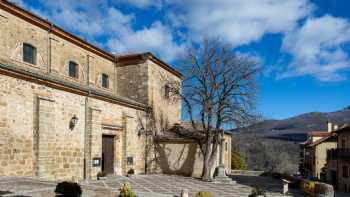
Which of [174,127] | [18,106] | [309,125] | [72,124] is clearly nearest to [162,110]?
[174,127]

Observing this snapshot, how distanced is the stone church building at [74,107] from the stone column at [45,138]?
43mm

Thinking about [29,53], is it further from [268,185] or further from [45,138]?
[268,185]

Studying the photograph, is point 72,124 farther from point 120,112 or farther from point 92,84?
point 92,84

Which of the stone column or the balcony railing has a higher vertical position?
the stone column

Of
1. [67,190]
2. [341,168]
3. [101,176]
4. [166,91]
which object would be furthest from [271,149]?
[67,190]

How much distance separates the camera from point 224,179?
18.9 metres

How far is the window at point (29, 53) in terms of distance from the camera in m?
16.4

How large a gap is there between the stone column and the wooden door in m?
4.91

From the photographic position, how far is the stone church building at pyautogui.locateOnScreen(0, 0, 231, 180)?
1280 centimetres

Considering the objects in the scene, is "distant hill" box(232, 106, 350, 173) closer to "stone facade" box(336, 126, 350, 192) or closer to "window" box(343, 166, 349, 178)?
"stone facade" box(336, 126, 350, 192)

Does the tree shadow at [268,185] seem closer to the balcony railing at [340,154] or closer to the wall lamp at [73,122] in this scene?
the balcony railing at [340,154]

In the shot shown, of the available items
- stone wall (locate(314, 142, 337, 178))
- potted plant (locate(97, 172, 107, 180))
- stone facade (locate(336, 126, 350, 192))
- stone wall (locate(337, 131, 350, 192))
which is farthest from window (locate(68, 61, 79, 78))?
stone wall (locate(314, 142, 337, 178))

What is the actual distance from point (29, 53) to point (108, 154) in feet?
24.8

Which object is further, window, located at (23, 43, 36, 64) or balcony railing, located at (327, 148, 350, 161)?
balcony railing, located at (327, 148, 350, 161)
